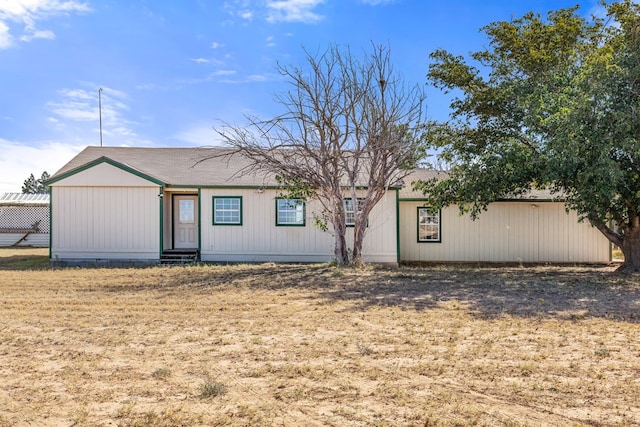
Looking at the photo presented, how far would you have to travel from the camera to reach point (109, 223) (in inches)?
570

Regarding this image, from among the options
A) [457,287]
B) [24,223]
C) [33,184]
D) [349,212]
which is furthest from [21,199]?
[33,184]

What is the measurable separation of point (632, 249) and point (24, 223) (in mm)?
25896

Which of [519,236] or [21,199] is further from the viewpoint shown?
[21,199]

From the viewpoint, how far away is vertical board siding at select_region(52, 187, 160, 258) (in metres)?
14.5

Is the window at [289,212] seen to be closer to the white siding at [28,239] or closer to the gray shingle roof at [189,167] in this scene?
the gray shingle roof at [189,167]

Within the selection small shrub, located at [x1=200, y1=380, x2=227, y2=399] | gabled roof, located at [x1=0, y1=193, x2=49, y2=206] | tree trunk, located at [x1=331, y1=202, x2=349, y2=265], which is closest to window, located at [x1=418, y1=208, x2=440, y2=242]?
tree trunk, located at [x1=331, y1=202, x2=349, y2=265]

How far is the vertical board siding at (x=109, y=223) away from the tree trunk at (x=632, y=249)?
14028mm

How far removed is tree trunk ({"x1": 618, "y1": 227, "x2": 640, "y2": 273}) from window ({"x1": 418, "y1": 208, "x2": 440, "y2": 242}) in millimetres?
5545

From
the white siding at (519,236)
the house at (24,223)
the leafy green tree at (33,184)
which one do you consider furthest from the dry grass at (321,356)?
the leafy green tree at (33,184)

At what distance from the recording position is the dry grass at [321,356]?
3459mm

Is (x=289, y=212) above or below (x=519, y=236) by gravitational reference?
above

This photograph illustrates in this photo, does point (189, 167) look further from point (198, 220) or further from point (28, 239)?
point (28, 239)

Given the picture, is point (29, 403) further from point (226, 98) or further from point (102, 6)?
point (226, 98)

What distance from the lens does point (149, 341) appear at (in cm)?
543
